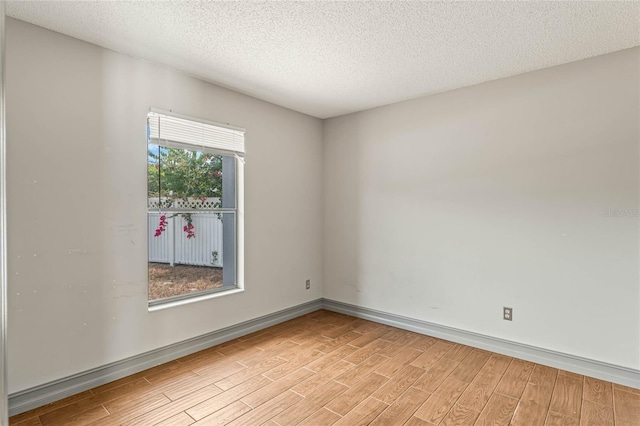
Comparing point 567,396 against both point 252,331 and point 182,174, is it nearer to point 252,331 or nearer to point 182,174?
point 252,331

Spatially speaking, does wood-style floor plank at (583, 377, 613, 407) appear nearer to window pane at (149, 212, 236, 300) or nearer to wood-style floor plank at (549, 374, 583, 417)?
wood-style floor plank at (549, 374, 583, 417)

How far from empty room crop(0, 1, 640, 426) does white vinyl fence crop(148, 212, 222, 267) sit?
2 cm

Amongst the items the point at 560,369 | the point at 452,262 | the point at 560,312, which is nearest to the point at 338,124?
the point at 452,262

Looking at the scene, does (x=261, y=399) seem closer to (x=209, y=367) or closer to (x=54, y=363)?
(x=209, y=367)

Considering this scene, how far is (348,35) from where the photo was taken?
88.4 inches

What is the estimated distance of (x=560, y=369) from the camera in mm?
2650

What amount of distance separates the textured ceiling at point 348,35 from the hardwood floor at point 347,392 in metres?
2.51

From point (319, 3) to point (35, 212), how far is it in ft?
7.34

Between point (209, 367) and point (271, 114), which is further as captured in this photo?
point (271, 114)

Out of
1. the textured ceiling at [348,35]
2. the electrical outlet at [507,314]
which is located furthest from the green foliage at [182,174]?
the electrical outlet at [507,314]

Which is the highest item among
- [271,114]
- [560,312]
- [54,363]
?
[271,114]

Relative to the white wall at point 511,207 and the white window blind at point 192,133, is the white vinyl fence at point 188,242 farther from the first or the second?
the white wall at point 511,207

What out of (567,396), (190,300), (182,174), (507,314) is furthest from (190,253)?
(567,396)

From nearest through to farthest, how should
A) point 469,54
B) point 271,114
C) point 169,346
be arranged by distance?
point 469,54, point 169,346, point 271,114
